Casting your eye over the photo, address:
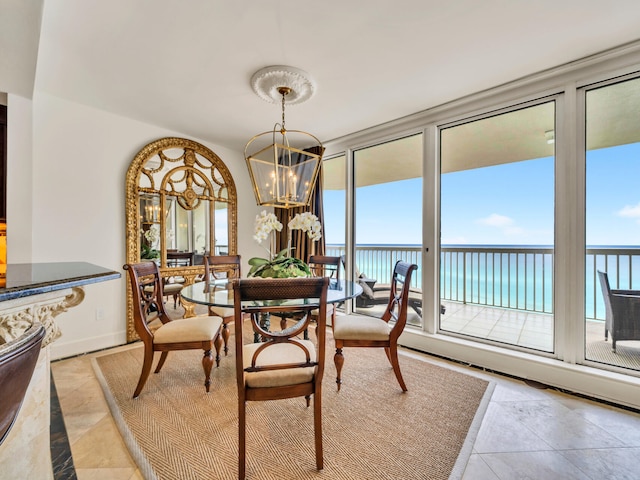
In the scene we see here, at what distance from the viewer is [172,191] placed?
3.48m

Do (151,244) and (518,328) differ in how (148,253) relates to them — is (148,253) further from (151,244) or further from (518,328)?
(518,328)

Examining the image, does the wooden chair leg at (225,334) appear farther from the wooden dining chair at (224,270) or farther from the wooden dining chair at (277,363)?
the wooden dining chair at (277,363)

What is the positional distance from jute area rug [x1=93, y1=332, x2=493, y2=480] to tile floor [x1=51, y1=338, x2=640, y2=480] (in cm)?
7

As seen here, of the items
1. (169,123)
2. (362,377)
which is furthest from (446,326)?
(169,123)

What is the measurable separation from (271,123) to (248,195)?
1359mm

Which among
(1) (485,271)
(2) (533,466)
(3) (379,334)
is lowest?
(2) (533,466)

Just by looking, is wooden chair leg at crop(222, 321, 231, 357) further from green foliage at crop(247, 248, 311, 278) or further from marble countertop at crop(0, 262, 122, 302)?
marble countertop at crop(0, 262, 122, 302)

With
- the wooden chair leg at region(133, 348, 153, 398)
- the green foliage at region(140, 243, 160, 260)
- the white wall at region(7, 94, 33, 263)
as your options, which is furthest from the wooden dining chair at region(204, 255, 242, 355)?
the white wall at region(7, 94, 33, 263)

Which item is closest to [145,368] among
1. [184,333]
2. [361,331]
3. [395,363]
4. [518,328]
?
[184,333]

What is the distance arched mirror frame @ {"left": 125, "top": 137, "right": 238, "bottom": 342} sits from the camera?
314 cm

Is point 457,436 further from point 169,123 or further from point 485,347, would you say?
point 169,123

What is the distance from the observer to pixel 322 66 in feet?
7.07

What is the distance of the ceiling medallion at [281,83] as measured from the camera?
85.3 inches

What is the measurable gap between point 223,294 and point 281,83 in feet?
5.70
